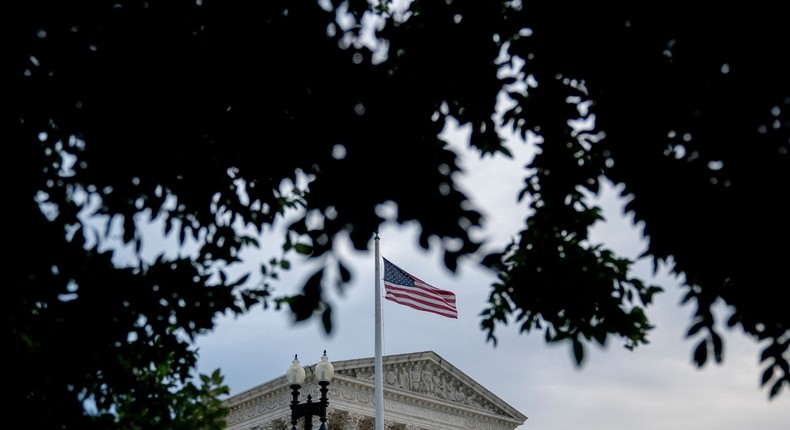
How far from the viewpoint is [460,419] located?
53.2 meters

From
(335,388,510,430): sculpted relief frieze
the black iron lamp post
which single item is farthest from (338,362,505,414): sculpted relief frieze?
the black iron lamp post

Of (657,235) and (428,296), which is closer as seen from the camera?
(657,235)

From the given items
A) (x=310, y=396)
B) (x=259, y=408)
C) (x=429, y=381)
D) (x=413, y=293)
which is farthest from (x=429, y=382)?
(x=310, y=396)

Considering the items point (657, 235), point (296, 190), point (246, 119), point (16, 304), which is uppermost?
point (296, 190)

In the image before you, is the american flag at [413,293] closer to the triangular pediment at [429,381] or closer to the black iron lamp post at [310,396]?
the black iron lamp post at [310,396]

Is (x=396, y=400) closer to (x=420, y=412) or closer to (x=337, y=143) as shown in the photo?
(x=420, y=412)

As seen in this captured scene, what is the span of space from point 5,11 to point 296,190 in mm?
3866

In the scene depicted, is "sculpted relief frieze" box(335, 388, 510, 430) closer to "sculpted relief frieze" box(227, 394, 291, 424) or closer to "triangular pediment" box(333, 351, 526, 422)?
"triangular pediment" box(333, 351, 526, 422)

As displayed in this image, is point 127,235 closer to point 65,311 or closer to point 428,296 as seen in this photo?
point 65,311

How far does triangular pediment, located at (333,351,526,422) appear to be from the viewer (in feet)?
151

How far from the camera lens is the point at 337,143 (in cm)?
497

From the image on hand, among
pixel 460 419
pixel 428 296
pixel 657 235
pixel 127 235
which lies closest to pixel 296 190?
pixel 127 235

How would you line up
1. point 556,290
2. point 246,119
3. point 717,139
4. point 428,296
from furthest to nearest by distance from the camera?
point 428,296
point 556,290
point 246,119
point 717,139

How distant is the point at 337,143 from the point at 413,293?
21.4 meters
